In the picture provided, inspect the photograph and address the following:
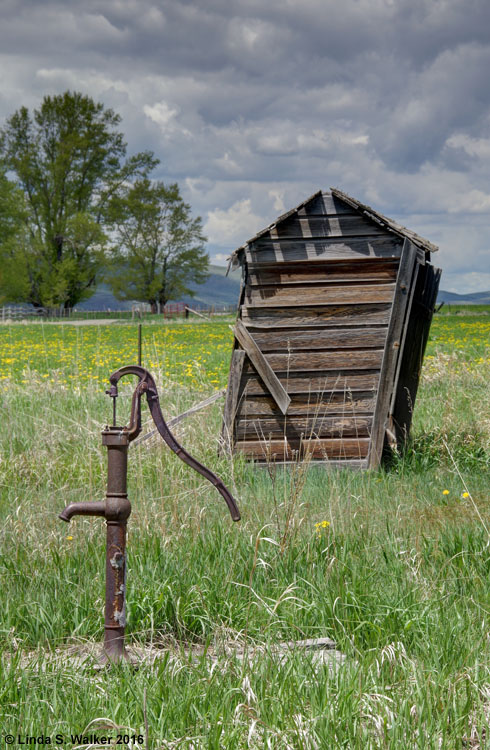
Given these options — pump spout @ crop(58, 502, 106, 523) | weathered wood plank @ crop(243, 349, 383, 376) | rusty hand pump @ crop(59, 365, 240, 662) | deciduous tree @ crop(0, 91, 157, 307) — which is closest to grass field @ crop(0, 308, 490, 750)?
rusty hand pump @ crop(59, 365, 240, 662)

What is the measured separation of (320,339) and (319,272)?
683mm

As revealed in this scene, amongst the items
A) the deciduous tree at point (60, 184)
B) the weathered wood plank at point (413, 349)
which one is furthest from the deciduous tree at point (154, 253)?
the weathered wood plank at point (413, 349)

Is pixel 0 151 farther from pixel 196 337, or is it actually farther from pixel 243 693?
pixel 243 693

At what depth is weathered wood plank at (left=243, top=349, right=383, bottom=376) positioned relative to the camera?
741cm

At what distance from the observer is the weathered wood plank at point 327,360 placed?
7406mm

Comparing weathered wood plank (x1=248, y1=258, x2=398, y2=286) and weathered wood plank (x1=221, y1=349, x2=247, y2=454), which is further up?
weathered wood plank (x1=248, y1=258, x2=398, y2=286)

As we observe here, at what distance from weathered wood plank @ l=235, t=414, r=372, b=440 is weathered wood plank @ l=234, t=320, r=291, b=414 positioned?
0.20 meters

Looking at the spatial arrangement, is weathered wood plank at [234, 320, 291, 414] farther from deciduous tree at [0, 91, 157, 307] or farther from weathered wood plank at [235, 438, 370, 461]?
deciduous tree at [0, 91, 157, 307]

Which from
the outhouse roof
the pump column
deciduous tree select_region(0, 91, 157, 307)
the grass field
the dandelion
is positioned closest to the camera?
the grass field

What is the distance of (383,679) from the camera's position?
2.73m

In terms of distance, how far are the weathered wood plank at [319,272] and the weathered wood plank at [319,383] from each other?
3.12ft

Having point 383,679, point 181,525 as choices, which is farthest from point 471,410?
point 383,679

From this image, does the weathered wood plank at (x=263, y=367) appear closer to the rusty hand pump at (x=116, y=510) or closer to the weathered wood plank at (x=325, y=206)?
the weathered wood plank at (x=325, y=206)

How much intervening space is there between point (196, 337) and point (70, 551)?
21565 millimetres
